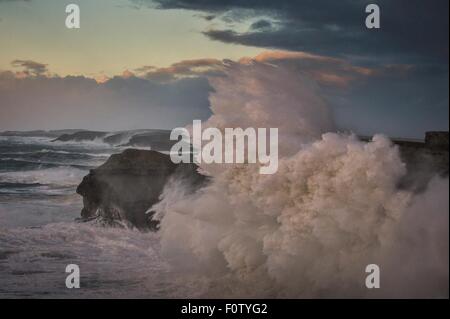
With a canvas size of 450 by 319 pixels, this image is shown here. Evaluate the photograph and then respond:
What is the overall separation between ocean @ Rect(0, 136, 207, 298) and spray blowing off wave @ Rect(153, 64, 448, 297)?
1336mm

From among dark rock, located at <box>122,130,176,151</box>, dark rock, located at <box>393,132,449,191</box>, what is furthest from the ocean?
dark rock, located at <box>393,132,449,191</box>

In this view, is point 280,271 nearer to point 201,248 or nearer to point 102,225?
point 201,248

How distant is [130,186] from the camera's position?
21.1 m

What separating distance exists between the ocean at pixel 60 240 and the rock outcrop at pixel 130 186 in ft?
1.78

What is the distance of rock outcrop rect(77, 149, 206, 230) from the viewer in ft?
68.4

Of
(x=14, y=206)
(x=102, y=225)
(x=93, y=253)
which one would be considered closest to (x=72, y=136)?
(x=14, y=206)

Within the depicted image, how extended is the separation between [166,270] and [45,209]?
29.8 feet

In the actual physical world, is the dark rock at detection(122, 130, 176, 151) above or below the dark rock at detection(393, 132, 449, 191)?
above

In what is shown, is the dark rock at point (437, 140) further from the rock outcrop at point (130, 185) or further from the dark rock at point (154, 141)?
the dark rock at point (154, 141)

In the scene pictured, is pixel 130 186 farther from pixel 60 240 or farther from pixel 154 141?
pixel 154 141

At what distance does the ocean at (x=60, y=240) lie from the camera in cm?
1463

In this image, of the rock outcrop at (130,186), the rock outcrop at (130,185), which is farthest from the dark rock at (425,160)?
the rock outcrop at (130,186)

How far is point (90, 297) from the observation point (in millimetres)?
13945

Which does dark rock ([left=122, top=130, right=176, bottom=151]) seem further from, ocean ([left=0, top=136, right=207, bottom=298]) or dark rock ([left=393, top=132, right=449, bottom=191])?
dark rock ([left=393, top=132, right=449, bottom=191])
